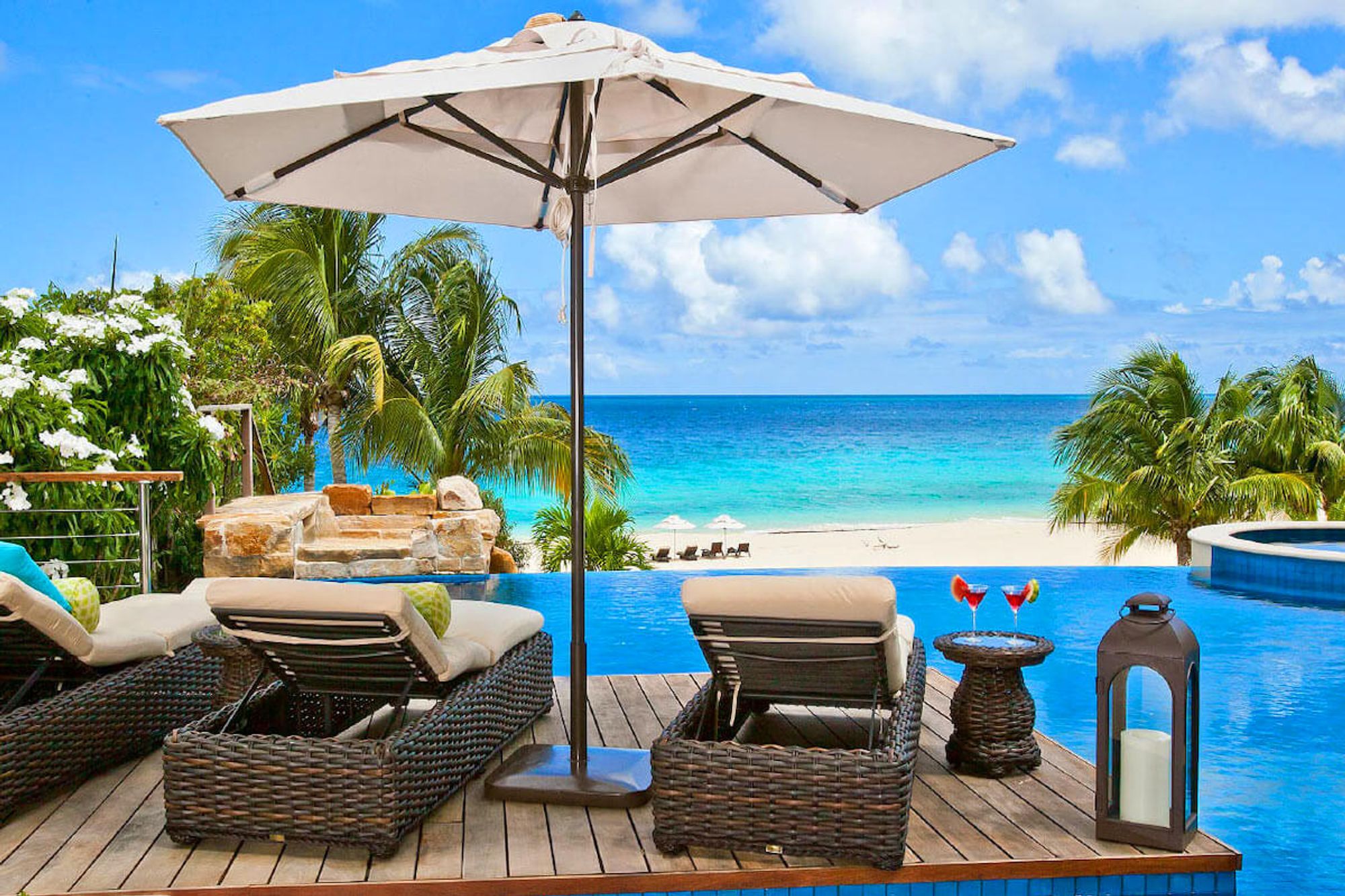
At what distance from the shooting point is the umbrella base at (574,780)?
3.58 meters

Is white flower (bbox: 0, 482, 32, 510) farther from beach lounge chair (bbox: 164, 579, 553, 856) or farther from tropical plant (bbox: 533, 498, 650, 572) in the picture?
tropical plant (bbox: 533, 498, 650, 572)

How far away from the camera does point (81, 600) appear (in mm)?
3922

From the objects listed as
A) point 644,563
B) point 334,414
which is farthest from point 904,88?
point 644,563

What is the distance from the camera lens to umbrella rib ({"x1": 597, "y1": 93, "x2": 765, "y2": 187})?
365 cm

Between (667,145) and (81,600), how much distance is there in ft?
7.77

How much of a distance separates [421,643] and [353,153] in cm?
194

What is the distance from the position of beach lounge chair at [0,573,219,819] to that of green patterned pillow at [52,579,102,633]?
4 centimetres

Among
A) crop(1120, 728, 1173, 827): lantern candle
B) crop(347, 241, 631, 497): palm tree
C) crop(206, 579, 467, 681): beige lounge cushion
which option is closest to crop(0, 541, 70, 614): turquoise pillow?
crop(206, 579, 467, 681): beige lounge cushion

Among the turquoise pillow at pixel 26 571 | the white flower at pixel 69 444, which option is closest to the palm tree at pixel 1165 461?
the white flower at pixel 69 444

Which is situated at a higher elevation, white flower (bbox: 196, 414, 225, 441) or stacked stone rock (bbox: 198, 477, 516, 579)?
white flower (bbox: 196, 414, 225, 441)

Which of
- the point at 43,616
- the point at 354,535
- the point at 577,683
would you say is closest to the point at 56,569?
the point at 43,616

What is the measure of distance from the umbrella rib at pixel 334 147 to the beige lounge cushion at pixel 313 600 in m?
1.49

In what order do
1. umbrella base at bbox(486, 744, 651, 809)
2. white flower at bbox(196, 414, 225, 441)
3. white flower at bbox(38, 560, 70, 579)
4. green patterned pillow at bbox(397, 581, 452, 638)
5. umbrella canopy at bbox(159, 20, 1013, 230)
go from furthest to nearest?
white flower at bbox(196, 414, 225, 441), white flower at bbox(38, 560, 70, 579), green patterned pillow at bbox(397, 581, 452, 638), umbrella base at bbox(486, 744, 651, 809), umbrella canopy at bbox(159, 20, 1013, 230)

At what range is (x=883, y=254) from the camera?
124ft
